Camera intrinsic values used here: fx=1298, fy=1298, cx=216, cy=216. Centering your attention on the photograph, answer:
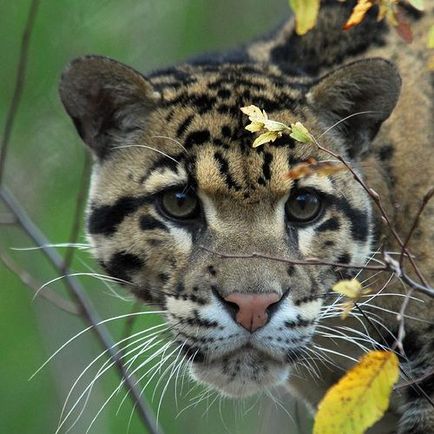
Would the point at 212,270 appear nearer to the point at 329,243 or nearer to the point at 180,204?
the point at 180,204

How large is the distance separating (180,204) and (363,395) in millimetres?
2770

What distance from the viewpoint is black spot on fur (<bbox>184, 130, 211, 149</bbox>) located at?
785 centimetres

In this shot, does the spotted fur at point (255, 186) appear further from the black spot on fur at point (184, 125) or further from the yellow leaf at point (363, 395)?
the yellow leaf at point (363, 395)

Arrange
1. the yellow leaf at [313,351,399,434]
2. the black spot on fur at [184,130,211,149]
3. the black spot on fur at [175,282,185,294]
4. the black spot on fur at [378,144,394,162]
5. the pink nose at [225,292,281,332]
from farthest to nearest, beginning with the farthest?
the black spot on fur at [378,144,394,162], the black spot on fur at [184,130,211,149], the black spot on fur at [175,282,185,294], the pink nose at [225,292,281,332], the yellow leaf at [313,351,399,434]

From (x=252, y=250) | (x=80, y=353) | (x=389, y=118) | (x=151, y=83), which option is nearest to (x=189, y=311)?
(x=252, y=250)

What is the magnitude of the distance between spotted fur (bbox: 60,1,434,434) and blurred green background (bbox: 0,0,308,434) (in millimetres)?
3735

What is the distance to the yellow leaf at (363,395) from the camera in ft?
17.2

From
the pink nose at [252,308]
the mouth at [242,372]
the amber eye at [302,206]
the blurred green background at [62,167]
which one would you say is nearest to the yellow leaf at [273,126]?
the pink nose at [252,308]

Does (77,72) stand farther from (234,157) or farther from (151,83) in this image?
(234,157)

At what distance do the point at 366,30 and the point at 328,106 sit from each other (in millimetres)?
1095

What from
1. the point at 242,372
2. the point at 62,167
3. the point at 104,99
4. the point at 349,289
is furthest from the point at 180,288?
the point at 62,167

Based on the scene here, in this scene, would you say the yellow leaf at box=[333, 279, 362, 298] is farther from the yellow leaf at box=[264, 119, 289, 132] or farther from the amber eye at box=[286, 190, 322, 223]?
the amber eye at box=[286, 190, 322, 223]

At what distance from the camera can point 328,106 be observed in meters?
8.34

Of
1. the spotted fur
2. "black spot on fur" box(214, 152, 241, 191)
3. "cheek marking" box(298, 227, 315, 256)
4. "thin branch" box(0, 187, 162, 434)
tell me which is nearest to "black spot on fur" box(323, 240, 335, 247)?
the spotted fur
